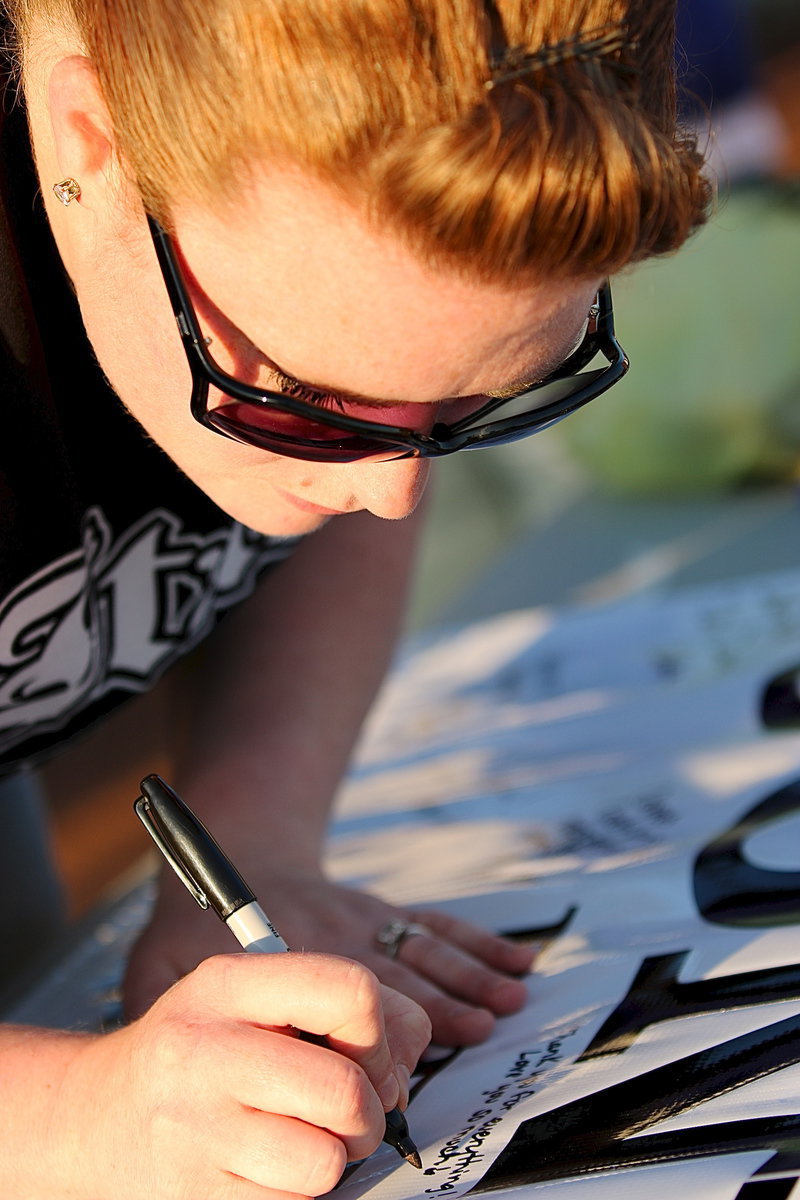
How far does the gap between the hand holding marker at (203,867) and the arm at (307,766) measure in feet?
0.47

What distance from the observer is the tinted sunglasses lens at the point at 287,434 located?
2.09 feet

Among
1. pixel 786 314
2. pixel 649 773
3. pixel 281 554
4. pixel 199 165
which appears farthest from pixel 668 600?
pixel 199 165

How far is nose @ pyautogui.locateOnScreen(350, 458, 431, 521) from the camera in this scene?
26.4 inches

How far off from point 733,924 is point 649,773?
29cm

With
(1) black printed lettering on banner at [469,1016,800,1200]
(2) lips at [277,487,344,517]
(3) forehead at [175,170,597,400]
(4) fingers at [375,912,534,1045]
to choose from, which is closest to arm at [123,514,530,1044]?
(4) fingers at [375,912,534,1045]

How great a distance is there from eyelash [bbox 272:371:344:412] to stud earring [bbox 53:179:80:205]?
0.14m

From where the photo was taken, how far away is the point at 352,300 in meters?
0.55

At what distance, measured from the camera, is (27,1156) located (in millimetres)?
611

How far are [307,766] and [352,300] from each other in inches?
20.2

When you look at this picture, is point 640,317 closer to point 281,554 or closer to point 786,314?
point 786,314

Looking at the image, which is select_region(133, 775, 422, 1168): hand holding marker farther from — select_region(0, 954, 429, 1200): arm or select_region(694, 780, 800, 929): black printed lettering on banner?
select_region(694, 780, 800, 929): black printed lettering on banner

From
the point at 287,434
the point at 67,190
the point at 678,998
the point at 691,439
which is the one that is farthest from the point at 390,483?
the point at 691,439

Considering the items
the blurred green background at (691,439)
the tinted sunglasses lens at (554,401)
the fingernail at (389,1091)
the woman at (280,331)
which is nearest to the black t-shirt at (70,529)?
the woman at (280,331)

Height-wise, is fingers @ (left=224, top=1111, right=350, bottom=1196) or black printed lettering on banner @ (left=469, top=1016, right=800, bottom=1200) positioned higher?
fingers @ (left=224, top=1111, right=350, bottom=1196)
